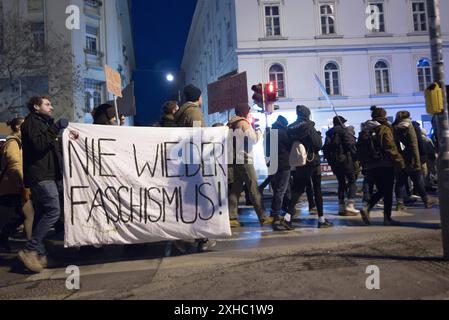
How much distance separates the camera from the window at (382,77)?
3069cm

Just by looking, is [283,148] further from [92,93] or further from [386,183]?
A: [92,93]

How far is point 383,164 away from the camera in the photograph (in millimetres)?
7047

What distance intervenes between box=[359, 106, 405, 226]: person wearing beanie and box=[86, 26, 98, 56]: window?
84.1 feet

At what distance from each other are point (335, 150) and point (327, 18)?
24736mm

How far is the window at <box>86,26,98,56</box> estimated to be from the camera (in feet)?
98.5

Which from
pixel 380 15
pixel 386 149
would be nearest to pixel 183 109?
pixel 386 149

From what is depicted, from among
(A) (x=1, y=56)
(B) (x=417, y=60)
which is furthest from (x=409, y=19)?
(A) (x=1, y=56)

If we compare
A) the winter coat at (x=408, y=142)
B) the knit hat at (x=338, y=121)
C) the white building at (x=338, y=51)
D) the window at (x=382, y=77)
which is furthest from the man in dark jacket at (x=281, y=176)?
the window at (x=382, y=77)

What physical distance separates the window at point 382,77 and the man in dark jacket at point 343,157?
2417 centimetres

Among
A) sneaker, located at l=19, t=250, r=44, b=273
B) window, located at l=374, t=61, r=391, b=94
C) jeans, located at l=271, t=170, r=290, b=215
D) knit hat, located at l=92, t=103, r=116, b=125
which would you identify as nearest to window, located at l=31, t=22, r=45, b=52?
window, located at l=374, t=61, r=391, b=94

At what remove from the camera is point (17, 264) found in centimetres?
536

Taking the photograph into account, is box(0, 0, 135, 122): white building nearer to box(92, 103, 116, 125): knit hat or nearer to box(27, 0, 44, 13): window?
box(27, 0, 44, 13): window

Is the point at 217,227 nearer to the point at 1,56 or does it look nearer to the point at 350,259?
the point at 350,259

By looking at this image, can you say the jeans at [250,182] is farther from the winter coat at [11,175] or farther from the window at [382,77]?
the window at [382,77]
